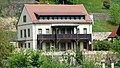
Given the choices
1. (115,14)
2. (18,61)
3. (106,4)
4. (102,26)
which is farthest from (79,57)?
(106,4)

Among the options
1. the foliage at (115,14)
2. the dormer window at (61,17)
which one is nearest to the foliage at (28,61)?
the dormer window at (61,17)

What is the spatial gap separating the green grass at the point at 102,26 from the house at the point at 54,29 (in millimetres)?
13629

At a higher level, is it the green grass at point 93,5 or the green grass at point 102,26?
the green grass at point 93,5

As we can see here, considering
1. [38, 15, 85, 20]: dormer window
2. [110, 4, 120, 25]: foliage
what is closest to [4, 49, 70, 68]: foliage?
[38, 15, 85, 20]: dormer window

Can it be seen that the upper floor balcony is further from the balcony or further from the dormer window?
the dormer window

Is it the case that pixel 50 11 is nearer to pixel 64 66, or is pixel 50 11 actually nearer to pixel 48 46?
pixel 48 46

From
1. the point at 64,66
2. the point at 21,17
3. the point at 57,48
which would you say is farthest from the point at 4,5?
the point at 64,66

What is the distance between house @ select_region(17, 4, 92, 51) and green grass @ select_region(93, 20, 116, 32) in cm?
1363

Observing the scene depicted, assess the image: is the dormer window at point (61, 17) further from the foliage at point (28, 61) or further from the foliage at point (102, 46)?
the foliage at point (28, 61)

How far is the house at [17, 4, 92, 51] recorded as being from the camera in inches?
3381

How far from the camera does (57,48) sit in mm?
83688

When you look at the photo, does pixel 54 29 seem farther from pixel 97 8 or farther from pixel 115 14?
pixel 97 8

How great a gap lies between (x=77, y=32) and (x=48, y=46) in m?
4.66

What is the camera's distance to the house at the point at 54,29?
85875 mm
